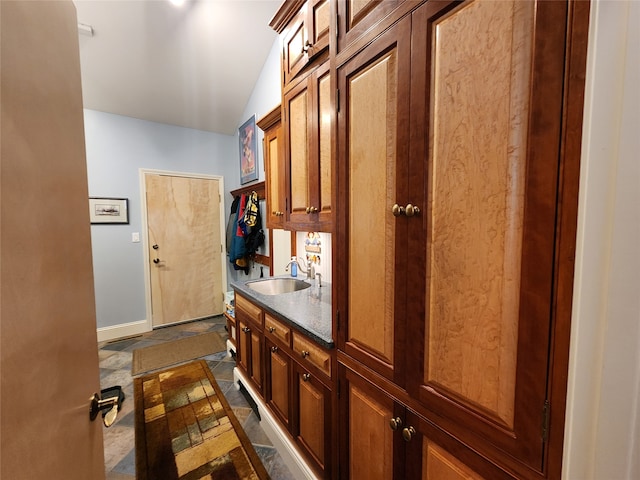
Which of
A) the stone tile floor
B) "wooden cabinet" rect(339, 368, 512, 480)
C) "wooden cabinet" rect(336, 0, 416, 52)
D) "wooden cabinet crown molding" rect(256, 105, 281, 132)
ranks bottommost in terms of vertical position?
the stone tile floor

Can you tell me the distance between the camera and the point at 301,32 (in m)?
1.46

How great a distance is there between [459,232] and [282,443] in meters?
1.60

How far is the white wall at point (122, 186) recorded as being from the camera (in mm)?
3096

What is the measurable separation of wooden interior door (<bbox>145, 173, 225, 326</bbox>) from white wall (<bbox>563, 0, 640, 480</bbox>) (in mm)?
3969

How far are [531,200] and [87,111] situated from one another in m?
4.16

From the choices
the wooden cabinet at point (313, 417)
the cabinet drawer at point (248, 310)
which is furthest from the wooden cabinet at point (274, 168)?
the wooden cabinet at point (313, 417)

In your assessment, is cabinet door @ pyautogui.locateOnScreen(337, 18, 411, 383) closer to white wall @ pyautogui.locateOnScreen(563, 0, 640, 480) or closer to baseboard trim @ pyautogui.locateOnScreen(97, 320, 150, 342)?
white wall @ pyautogui.locateOnScreen(563, 0, 640, 480)

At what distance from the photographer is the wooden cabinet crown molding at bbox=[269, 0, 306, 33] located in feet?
4.78

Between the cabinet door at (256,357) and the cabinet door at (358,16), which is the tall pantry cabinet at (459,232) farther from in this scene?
the cabinet door at (256,357)

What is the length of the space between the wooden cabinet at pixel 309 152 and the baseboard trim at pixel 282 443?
121cm

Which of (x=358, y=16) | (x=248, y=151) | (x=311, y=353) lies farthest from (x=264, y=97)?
(x=311, y=353)

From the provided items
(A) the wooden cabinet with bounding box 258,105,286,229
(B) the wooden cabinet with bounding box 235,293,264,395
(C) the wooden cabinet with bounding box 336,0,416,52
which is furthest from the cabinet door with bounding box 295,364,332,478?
(C) the wooden cabinet with bounding box 336,0,416,52

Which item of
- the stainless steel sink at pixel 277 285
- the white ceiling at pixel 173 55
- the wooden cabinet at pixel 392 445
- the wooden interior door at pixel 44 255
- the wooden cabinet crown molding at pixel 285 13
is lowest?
the wooden cabinet at pixel 392 445

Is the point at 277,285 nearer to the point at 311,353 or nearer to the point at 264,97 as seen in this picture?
the point at 311,353
